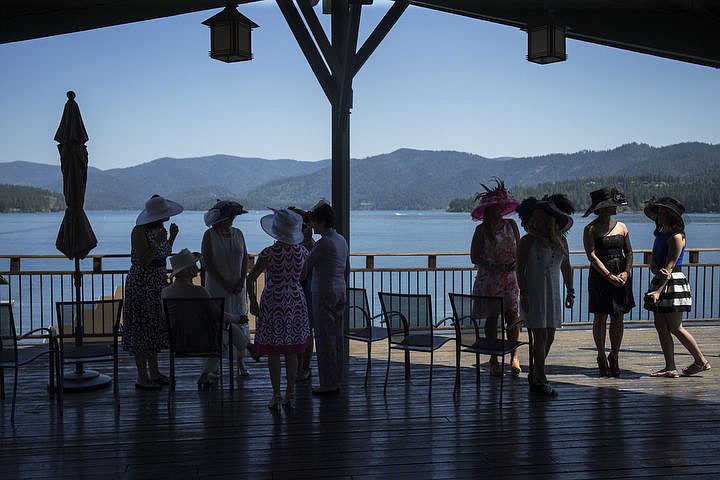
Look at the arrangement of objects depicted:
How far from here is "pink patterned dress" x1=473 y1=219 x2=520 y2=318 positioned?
6328 mm

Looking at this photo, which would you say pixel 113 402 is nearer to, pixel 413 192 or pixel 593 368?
pixel 593 368

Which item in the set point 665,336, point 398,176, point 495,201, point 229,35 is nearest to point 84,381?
point 229,35

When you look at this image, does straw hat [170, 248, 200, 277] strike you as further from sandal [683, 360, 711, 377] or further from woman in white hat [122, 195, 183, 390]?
sandal [683, 360, 711, 377]

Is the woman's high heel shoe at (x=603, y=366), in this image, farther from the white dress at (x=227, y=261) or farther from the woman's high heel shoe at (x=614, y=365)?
the white dress at (x=227, y=261)

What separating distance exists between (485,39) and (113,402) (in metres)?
89.4

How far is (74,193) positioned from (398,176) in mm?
60261

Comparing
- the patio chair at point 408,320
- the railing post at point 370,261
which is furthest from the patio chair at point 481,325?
the railing post at point 370,261

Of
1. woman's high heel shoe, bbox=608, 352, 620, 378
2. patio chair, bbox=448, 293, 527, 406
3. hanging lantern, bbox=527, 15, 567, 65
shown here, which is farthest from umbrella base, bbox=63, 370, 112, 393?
hanging lantern, bbox=527, 15, 567, 65

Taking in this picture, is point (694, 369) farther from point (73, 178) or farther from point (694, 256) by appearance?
point (73, 178)

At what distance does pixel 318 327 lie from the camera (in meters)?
5.74

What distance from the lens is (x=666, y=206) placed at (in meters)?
6.31

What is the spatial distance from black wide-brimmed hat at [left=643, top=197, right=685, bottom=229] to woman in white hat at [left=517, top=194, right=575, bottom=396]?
1.13m

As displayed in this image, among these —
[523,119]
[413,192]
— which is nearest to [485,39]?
[523,119]

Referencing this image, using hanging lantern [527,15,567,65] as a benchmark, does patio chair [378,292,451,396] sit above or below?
below
